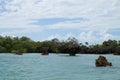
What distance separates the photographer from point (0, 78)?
51719 mm

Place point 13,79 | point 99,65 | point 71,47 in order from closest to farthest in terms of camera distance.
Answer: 1. point 13,79
2. point 99,65
3. point 71,47

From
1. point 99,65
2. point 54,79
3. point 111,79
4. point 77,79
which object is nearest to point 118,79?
point 111,79

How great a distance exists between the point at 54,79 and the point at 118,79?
9.34m

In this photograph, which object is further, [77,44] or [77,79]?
[77,44]

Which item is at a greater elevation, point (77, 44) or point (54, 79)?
point (77, 44)

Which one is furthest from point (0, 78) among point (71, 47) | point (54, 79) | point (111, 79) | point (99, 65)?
point (71, 47)

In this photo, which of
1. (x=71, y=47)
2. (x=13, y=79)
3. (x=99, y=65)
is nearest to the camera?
(x=13, y=79)

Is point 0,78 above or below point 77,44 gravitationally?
below

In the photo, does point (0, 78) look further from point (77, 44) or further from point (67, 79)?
→ point (77, 44)

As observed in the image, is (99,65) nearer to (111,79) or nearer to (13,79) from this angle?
(111,79)

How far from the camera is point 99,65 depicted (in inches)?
3327

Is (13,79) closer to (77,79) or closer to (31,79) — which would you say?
(31,79)

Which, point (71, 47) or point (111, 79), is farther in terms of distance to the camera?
point (71, 47)

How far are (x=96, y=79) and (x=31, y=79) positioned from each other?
9.42 m
